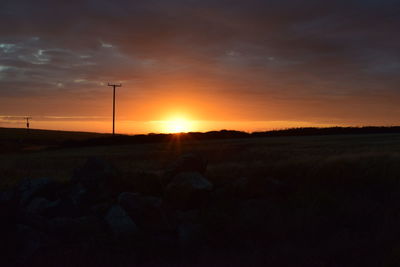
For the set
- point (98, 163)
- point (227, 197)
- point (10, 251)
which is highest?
point (98, 163)

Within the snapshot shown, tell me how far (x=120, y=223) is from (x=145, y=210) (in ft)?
2.60

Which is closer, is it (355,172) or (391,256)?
(391,256)

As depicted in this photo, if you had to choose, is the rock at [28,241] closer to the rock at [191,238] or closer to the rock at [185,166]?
the rock at [191,238]

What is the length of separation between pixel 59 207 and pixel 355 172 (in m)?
9.36

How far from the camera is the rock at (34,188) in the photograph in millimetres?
12305

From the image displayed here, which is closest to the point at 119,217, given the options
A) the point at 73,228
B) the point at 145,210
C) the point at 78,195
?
the point at 145,210

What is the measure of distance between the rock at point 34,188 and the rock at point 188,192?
11.7 feet

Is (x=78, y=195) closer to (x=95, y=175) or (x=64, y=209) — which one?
(x=64, y=209)

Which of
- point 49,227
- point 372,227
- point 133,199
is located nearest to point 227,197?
point 133,199

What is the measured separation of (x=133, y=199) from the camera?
449 inches

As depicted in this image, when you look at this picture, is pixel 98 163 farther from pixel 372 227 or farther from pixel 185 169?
pixel 372 227

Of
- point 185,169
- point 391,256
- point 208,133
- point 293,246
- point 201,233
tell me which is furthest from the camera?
point 208,133

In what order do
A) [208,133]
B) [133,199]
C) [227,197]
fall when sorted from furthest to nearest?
[208,133] < [227,197] < [133,199]

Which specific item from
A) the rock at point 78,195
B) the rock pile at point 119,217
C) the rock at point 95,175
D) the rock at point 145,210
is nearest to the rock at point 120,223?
the rock pile at point 119,217
